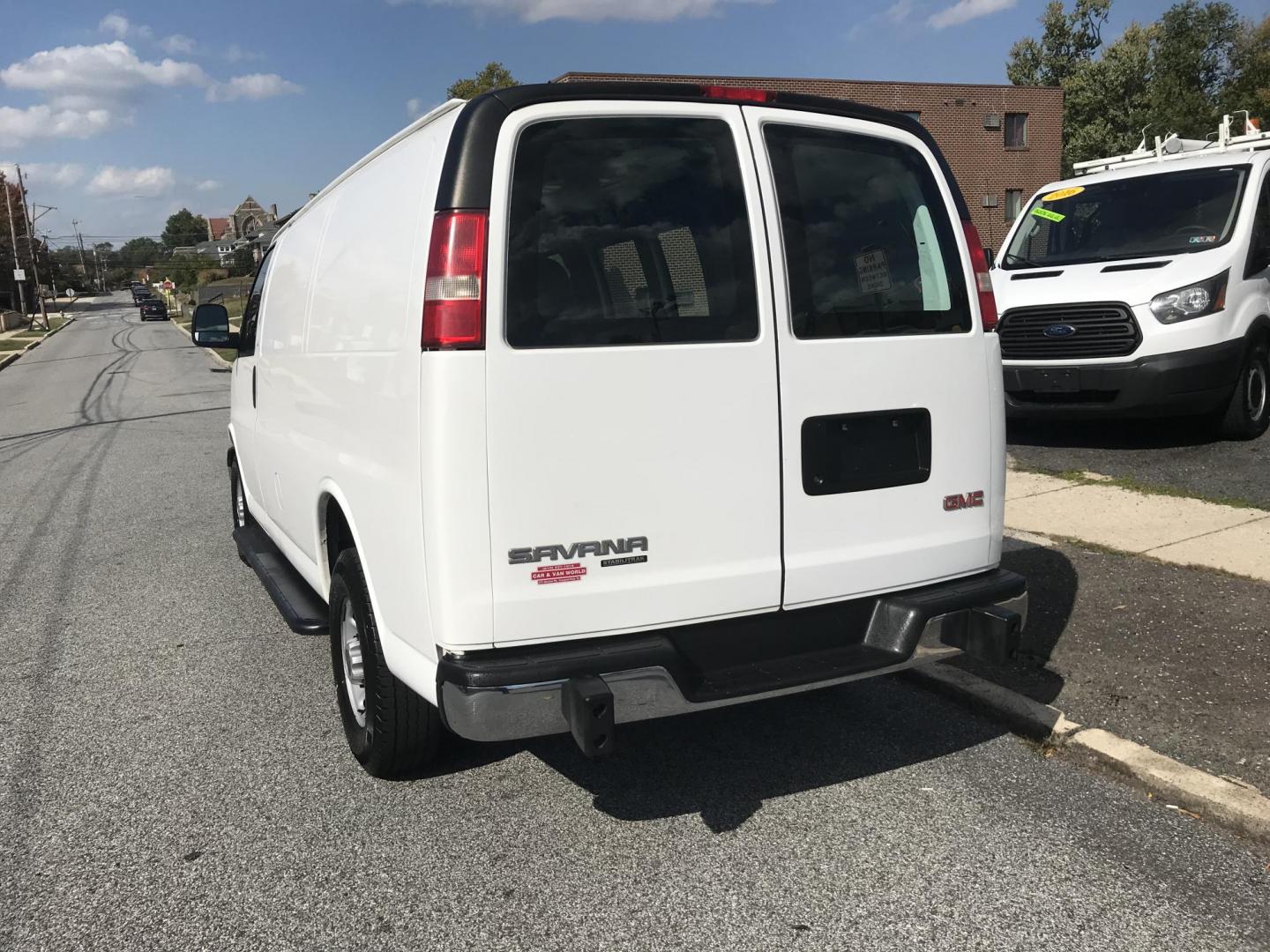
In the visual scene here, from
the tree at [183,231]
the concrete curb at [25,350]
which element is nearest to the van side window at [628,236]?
the concrete curb at [25,350]

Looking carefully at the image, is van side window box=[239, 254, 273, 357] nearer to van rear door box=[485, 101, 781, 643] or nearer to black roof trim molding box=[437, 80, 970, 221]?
black roof trim molding box=[437, 80, 970, 221]

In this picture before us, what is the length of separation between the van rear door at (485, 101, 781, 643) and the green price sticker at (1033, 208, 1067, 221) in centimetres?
774

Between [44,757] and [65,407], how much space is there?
691 inches

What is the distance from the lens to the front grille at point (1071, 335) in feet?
27.7

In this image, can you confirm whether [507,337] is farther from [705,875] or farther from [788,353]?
[705,875]

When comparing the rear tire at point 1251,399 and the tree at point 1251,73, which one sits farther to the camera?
the tree at point 1251,73

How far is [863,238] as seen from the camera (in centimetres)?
345

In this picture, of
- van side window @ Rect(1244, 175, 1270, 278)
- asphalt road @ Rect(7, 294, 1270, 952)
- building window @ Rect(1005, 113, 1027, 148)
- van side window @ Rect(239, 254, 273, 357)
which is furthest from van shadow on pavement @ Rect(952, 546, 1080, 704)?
building window @ Rect(1005, 113, 1027, 148)

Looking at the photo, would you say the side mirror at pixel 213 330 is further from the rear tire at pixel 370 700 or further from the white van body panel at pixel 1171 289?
the white van body panel at pixel 1171 289

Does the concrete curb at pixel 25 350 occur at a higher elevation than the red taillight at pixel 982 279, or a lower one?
lower

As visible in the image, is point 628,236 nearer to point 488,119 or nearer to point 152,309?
point 488,119

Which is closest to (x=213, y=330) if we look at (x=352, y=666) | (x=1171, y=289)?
(x=352, y=666)

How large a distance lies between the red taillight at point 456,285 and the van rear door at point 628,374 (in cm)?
4

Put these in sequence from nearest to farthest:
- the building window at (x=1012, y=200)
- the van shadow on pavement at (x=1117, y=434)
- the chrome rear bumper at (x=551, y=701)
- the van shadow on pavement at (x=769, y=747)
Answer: the chrome rear bumper at (x=551, y=701) < the van shadow on pavement at (x=769, y=747) < the van shadow on pavement at (x=1117, y=434) < the building window at (x=1012, y=200)
